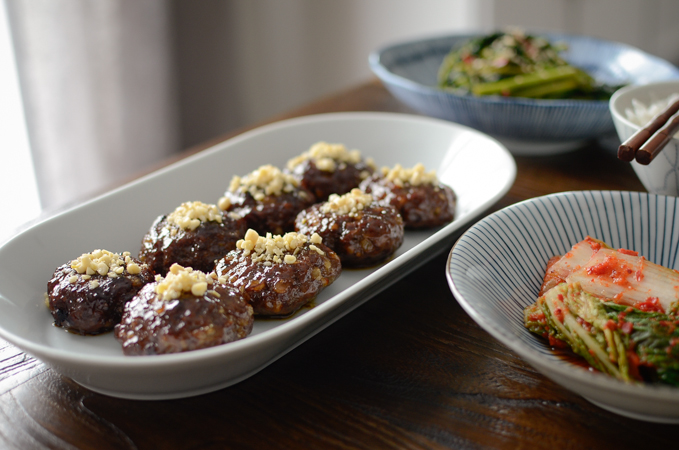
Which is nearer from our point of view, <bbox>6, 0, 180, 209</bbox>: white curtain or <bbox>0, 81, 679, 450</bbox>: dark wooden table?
<bbox>0, 81, 679, 450</bbox>: dark wooden table

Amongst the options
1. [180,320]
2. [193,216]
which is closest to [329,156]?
[193,216]

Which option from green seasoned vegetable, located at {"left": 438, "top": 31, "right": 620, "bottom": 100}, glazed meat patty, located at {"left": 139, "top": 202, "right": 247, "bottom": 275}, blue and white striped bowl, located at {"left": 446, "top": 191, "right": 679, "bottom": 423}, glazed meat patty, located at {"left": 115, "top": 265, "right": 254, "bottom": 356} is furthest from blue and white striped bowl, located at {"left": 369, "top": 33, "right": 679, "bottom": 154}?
glazed meat patty, located at {"left": 115, "top": 265, "right": 254, "bottom": 356}

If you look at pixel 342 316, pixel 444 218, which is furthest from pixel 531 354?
pixel 444 218

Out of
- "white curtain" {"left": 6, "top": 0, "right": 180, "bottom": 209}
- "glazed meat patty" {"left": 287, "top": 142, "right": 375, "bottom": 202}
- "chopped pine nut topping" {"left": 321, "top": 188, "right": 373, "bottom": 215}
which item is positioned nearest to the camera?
"chopped pine nut topping" {"left": 321, "top": 188, "right": 373, "bottom": 215}

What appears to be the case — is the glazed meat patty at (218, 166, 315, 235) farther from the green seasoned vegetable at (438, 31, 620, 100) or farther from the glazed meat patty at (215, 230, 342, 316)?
the green seasoned vegetable at (438, 31, 620, 100)

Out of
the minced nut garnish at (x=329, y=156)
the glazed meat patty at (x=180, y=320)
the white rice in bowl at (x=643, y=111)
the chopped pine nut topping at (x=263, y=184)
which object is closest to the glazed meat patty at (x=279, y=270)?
the glazed meat patty at (x=180, y=320)

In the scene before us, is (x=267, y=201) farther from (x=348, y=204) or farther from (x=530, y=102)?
(x=530, y=102)

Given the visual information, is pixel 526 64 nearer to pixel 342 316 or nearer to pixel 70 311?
pixel 342 316
